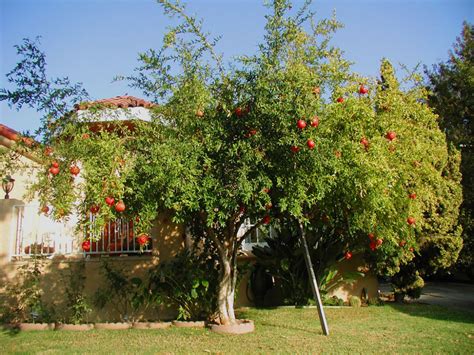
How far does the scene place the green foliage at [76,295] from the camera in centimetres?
845

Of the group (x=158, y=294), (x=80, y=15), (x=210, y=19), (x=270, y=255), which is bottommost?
(x=158, y=294)

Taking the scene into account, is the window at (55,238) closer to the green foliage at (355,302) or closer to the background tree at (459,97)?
the green foliage at (355,302)

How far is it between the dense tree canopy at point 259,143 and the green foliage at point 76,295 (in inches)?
115

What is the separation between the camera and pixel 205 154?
21.0 feet

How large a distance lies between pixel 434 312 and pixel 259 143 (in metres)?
6.79

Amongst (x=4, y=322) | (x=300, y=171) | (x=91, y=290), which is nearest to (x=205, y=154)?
(x=300, y=171)

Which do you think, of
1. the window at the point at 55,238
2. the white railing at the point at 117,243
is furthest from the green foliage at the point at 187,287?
the window at the point at 55,238

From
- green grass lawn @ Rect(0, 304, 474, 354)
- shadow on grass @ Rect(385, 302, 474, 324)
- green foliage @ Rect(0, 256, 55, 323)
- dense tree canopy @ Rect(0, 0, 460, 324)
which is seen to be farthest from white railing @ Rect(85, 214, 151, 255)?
shadow on grass @ Rect(385, 302, 474, 324)

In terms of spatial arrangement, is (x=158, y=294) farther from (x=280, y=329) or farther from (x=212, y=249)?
(x=280, y=329)

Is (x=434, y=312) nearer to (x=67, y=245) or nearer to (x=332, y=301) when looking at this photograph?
(x=332, y=301)

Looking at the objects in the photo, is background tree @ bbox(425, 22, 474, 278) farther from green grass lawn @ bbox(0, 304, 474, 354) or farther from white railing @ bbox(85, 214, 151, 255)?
white railing @ bbox(85, 214, 151, 255)

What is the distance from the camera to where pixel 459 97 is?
16.9 m

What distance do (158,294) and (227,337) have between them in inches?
73.8

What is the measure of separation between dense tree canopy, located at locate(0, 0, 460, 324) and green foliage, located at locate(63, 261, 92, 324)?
9.55 ft
